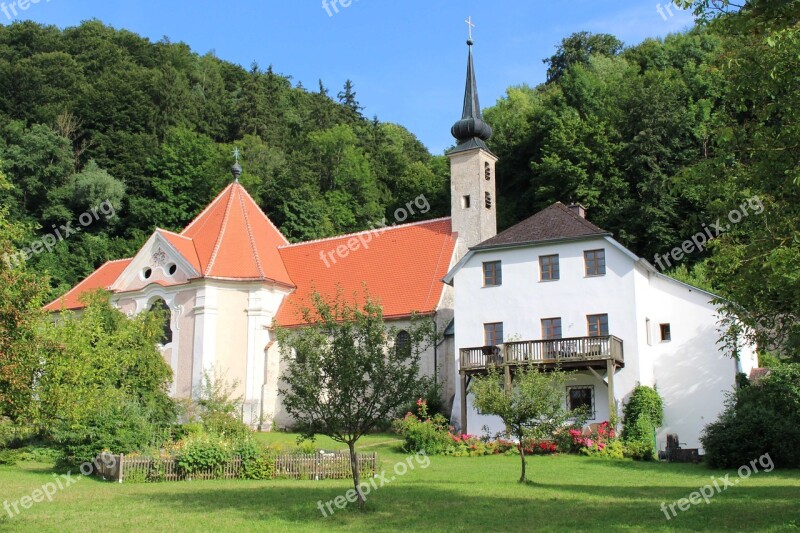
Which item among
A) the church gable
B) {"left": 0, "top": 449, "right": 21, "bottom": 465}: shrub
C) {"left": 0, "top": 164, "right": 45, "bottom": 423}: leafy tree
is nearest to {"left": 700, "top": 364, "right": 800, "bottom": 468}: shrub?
{"left": 0, "top": 164, "right": 45, "bottom": 423}: leafy tree

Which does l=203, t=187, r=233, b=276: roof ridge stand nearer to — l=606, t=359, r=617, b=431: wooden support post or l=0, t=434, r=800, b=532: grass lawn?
l=0, t=434, r=800, b=532: grass lawn

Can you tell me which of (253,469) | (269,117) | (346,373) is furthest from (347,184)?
(346,373)

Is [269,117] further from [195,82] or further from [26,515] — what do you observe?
[26,515]

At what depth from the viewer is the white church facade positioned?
28.3 m

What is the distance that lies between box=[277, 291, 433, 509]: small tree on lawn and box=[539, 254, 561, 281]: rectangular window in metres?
14.8

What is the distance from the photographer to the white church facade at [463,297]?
28.3 m

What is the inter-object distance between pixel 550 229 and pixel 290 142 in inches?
1691

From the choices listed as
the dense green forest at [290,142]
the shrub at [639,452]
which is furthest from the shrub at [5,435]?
the shrub at [639,452]

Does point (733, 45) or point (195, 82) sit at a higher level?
point (195, 82)

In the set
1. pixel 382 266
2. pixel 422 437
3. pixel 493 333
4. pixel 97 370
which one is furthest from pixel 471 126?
pixel 97 370

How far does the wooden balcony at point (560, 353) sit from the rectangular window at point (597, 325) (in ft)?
2.63

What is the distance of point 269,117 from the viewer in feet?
227

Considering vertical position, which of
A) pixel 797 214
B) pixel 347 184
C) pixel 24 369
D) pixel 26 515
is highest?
pixel 347 184

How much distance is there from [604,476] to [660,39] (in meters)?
48.9
